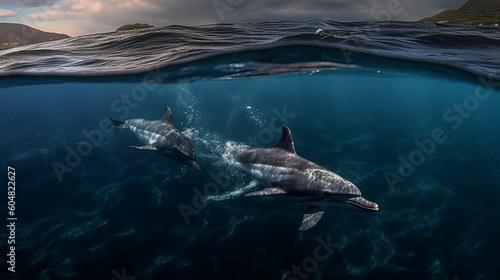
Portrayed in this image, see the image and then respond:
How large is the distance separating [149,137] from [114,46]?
347 inches

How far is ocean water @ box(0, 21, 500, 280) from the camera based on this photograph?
32.9ft

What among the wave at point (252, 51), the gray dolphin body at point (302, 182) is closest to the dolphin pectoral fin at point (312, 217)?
the gray dolphin body at point (302, 182)

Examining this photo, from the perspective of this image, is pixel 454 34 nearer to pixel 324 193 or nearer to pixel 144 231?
pixel 324 193

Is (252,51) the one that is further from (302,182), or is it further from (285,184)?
(302,182)

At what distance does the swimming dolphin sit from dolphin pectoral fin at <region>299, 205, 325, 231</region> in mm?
4055

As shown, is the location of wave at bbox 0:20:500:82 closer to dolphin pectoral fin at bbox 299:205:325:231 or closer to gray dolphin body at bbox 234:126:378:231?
gray dolphin body at bbox 234:126:378:231

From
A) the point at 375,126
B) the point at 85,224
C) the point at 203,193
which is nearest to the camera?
the point at 85,224

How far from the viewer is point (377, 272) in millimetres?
9805

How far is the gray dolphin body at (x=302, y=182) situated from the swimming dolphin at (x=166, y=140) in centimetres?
201

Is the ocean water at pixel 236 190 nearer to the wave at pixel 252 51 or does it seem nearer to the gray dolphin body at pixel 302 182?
the wave at pixel 252 51

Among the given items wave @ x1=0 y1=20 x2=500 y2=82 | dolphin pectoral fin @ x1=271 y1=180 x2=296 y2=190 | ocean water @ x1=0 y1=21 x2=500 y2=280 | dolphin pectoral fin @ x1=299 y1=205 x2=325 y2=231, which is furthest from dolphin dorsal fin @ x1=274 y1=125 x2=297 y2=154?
wave @ x1=0 y1=20 x2=500 y2=82

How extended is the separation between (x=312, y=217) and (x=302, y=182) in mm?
976

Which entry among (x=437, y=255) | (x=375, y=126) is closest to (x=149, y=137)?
(x=437, y=255)

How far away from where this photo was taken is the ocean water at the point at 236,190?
10.0 meters
